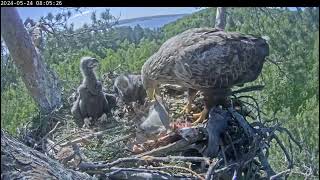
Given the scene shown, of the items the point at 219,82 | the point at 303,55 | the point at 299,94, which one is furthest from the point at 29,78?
the point at 299,94

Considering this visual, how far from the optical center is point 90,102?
194 inches

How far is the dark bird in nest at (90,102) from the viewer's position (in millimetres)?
4914

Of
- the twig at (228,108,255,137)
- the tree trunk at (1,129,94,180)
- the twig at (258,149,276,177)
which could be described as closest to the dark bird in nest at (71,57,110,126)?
the twig at (228,108,255,137)

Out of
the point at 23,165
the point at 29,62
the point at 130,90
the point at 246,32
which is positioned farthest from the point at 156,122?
the point at 246,32

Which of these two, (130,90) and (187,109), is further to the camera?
(130,90)

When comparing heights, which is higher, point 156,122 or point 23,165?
point 23,165

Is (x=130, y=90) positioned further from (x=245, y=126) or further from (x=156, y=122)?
(x=245, y=126)

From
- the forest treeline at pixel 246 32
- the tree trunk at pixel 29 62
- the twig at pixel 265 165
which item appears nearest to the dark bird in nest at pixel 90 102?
the tree trunk at pixel 29 62

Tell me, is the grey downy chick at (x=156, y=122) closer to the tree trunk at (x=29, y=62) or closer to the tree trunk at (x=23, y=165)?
the tree trunk at (x=29, y=62)

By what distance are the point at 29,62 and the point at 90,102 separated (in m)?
0.79

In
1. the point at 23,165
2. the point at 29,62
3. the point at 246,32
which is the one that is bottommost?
→ the point at 246,32

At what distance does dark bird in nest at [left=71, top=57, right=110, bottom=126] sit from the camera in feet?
16.1

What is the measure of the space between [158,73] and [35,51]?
4.69 feet

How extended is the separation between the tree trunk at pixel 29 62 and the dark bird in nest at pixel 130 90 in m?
0.80
